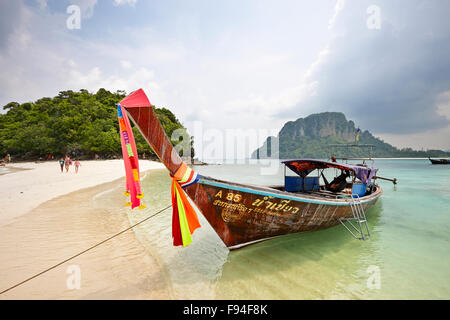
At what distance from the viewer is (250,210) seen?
466 cm

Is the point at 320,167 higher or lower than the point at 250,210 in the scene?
higher

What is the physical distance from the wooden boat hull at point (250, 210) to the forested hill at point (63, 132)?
42615mm

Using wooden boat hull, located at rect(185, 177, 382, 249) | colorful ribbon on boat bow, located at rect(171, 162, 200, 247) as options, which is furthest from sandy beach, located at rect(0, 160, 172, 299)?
wooden boat hull, located at rect(185, 177, 382, 249)

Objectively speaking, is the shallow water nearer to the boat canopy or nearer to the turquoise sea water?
the turquoise sea water

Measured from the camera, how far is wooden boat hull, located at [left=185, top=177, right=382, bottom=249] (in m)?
4.35

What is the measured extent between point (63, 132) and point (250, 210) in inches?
2061

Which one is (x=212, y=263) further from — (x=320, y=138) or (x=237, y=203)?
(x=320, y=138)

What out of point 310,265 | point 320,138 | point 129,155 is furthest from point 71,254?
point 320,138

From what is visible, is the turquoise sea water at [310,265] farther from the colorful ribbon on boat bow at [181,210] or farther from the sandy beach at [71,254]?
the colorful ribbon on boat bow at [181,210]

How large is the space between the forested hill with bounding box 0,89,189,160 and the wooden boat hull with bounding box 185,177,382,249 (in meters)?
42.6

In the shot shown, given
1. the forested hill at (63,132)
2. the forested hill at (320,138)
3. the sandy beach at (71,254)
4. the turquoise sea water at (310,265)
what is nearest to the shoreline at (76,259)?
the sandy beach at (71,254)

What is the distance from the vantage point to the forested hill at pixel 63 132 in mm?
40125
